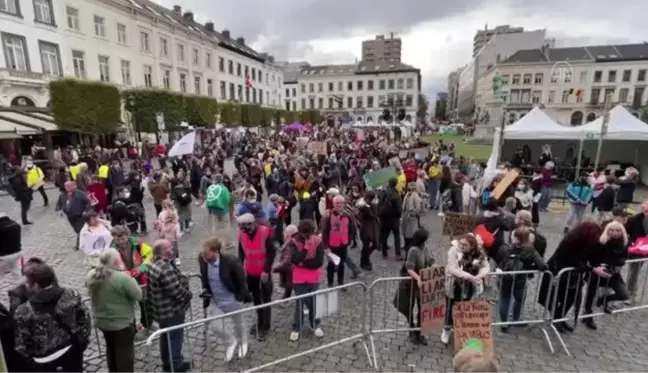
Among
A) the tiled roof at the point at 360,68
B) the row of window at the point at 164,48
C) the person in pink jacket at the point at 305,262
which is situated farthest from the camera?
the tiled roof at the point at 360,68

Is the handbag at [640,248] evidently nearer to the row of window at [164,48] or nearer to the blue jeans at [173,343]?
the blue jeans at [173,343]

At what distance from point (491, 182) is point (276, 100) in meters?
59.3

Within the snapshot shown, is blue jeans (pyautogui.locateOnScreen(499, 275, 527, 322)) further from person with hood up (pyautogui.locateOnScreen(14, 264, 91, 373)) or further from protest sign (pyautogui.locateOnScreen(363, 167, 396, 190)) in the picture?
protest sign (pyautogui.locateOnScreen(363, 167, 396, 190))

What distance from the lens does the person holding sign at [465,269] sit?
467cm

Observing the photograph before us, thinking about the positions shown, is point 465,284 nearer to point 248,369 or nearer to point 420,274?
point 420,274

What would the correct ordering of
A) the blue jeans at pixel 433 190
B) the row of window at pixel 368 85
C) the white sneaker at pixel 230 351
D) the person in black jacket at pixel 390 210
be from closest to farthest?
1. the white sneaker at pixel 230 351
2. the person in black jacket at pixel 390 210
3. the blue jeans at pixel 433 190
4. the row of window at pixel 368 85

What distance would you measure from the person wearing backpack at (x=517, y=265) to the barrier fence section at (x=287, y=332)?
203cm

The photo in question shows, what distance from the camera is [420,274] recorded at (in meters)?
4.60

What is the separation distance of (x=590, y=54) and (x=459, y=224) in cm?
7475

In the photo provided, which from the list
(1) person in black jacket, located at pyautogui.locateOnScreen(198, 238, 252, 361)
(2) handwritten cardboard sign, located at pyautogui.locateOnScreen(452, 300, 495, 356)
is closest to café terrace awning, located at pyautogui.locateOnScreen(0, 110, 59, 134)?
(1) person in black jacket, located at pyautogui.locateOnScreen(198, 238, 252, 361)

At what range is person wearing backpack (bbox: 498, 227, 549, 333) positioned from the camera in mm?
4906

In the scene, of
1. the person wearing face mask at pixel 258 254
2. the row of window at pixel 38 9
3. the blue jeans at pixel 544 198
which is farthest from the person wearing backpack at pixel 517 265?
the row of window at pixel 38 9

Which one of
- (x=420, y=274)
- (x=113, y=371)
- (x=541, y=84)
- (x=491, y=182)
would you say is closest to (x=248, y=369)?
(x=113, y=371)

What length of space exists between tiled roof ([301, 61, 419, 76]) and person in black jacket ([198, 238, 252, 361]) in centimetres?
8013
